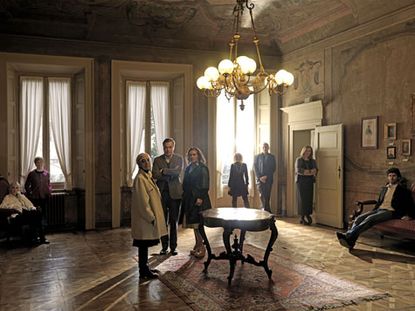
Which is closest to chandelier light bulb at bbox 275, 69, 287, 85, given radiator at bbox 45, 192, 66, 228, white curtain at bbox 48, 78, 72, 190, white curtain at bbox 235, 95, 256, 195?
white curtain at bbox 235, 95, 256, 195

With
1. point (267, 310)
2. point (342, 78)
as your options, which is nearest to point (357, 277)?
point (267, 310)

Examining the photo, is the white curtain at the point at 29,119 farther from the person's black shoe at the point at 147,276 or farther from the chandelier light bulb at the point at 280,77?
the chandelier light bulb at the point at 280,77

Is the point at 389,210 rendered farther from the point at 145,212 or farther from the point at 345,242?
the point at 145,212

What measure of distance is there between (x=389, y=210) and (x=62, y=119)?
6.20 m

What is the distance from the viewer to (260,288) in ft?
14.6

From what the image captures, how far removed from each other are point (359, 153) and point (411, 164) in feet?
3.76

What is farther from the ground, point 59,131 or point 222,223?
point 59,131

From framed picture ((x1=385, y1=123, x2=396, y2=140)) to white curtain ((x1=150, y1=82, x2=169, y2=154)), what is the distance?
444 centimetres

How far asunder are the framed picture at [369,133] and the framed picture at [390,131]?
0.22 m

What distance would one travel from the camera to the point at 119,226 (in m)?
8.55

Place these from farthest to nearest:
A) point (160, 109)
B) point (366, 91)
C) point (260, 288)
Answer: point (160, 109) < point (366, 91) < point (260, 288)

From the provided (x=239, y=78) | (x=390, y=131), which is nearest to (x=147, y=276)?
(x=239, y=78)

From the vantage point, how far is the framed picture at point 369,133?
23.9 feet

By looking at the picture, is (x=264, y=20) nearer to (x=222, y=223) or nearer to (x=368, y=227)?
(x=368, y=227)
